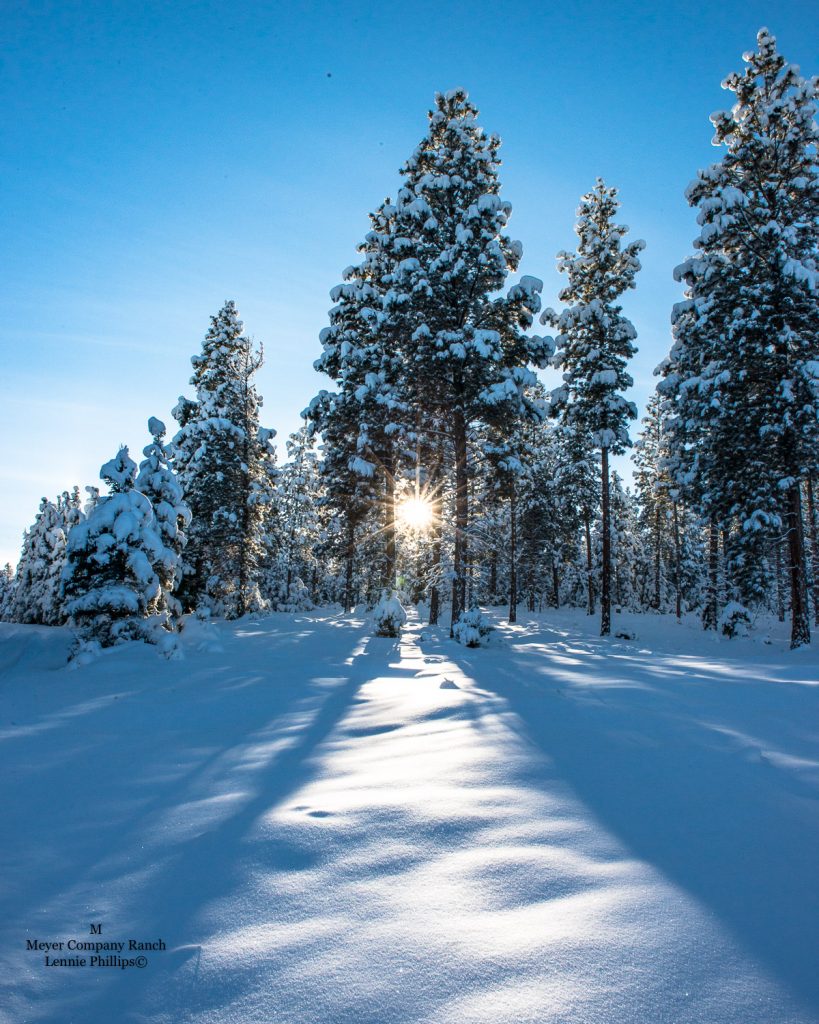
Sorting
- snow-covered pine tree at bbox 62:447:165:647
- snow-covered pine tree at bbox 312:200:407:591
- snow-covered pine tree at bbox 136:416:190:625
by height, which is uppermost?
snow-covered pine tree at bbox 312:200:407:591

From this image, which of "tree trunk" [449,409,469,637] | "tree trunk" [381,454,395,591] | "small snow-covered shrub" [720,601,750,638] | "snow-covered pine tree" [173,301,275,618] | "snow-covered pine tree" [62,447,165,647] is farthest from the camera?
"snow-covered pine tree" [173,301,275,618]

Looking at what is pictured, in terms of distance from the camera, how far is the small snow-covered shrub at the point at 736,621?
1897cm

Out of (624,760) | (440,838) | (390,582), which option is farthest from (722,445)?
(440,838)

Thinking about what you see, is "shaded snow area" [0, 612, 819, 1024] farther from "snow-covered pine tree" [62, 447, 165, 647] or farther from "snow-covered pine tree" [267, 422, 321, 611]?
"snow-covered pine tree" [267, 422, 321, 611]

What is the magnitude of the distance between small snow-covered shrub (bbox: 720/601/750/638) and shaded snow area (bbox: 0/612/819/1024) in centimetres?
1537

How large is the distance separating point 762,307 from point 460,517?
986 cm

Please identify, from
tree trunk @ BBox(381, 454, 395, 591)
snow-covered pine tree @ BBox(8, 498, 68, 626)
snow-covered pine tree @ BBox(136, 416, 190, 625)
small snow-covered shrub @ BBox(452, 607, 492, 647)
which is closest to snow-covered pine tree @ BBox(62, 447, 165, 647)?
snow-covered pine tree @ BBox(136, 416, 190, 625)

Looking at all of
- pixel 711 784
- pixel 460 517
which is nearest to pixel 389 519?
pixel 460 517

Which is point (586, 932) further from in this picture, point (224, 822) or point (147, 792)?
point (147, 792)

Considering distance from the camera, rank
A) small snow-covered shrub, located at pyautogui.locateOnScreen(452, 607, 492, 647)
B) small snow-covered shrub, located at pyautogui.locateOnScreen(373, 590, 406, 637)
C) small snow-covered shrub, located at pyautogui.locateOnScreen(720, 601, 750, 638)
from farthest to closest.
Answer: small snow-covered shrub, located at pyautogui.locateOnScreen(720, 601, 750, 638) < small snow-covered shrub, located at pyautogui.locateOnScreen(373, 590, 406, 637) < small snow-covered shrub, located at pyautogui.locateOnScreen(452, 607, 492, 647)

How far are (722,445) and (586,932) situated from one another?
53.3ft

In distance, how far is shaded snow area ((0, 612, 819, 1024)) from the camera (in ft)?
5.71

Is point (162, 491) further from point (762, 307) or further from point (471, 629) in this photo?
point (762, 307)

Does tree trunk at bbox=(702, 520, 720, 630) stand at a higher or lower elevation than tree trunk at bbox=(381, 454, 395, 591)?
lower
